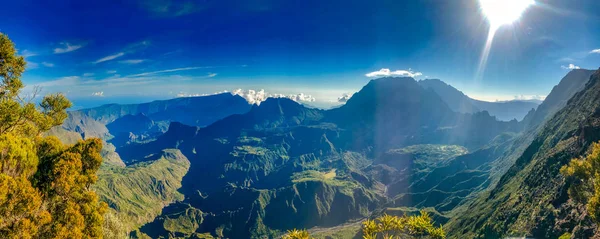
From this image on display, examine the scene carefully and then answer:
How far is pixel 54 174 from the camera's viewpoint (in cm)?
2994

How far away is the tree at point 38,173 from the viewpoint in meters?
25.5

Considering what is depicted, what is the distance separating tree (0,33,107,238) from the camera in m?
25.5

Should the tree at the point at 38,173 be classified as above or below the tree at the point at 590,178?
above

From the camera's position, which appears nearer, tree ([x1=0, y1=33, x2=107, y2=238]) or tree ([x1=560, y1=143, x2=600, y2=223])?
tree ([x1=0, y1=33, x2=107, y2=238])

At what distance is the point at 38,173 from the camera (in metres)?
30.1

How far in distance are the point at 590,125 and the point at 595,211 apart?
164 m

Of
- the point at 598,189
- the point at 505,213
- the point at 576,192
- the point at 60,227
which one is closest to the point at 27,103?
the point at 60,227

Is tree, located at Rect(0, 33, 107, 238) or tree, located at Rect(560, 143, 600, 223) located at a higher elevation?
tree, located at Rect(0, 33, 107, 238)

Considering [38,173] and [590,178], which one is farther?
[590,178]

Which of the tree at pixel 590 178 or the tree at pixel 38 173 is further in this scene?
the tree at pixel 590 178

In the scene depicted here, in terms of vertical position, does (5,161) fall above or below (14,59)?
below

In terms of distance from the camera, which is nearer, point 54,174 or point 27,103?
point 54,174

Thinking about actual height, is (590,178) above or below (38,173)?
below

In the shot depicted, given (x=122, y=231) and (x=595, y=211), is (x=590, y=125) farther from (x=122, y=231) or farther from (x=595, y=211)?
(x=122, y=231)
